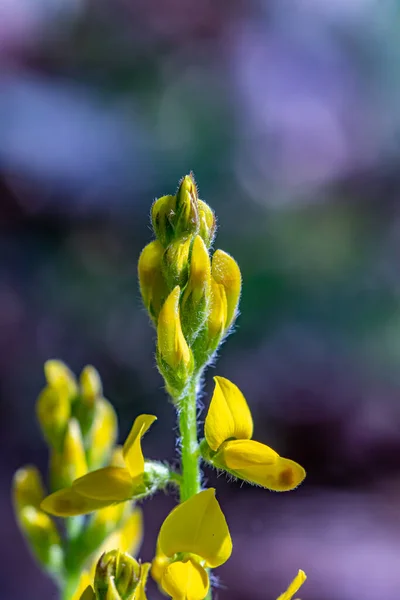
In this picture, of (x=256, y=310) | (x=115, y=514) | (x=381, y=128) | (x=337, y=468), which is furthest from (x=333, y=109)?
(x=115, y=514)

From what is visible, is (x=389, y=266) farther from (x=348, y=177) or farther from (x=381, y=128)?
(x=381, y=128)

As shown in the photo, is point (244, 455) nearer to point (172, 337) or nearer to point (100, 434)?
point (172, 337)

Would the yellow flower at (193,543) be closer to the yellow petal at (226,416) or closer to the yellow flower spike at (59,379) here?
the yellow petal at (226,416)

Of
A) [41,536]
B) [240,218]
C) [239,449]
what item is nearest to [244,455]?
[239,449]

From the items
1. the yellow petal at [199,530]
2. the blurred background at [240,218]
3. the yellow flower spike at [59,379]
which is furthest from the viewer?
the blurred background at [240,218]

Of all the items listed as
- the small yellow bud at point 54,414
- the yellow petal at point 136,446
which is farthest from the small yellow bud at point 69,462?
the yellow petal at point 136,446
